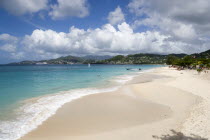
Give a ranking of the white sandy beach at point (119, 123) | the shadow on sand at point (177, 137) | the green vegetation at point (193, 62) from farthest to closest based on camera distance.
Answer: the green vegetation at point (193, 62)
the white sandy beach at point (119, 123)
the shadow on sand at point (177, 137)

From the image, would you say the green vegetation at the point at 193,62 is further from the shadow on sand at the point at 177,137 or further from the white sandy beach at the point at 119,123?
the shadow on sand at the point at 177,137

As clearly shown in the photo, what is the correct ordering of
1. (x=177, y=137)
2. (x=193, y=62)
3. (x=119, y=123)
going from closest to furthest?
1. (x=177, y=137)
2. (x=119, y=123)
3. (x=193, y=62)

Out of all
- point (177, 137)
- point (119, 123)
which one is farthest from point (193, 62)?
point (177, 137)

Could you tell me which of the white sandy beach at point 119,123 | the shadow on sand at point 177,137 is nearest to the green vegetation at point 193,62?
the white sandy beach at point 119,123

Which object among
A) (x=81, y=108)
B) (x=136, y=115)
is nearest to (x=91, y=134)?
(x=136, y=115)

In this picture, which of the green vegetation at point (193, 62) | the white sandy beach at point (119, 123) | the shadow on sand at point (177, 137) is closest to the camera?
the shadow on sand at point (177, 137)

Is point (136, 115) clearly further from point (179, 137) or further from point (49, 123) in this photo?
point (49, 123)

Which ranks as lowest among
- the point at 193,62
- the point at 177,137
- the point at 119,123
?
the point at 119,123

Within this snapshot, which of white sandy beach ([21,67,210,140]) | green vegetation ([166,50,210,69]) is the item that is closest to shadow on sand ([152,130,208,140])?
white sandy beach ([21,67,210,140])

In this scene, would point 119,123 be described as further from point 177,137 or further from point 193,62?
point 193,62

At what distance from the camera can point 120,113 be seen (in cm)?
1006

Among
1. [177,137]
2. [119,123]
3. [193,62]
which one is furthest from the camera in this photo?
[193,62]

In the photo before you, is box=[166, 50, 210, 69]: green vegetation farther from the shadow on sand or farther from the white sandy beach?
the shadow on sand

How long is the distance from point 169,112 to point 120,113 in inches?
133
